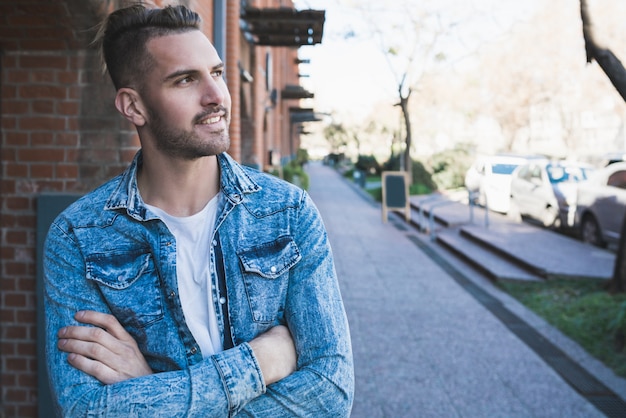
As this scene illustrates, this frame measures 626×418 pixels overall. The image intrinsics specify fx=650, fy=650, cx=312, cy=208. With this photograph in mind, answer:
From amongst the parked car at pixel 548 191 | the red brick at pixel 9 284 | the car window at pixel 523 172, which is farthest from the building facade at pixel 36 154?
the car window at pixel 523 172

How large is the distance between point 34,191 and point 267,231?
245 cm

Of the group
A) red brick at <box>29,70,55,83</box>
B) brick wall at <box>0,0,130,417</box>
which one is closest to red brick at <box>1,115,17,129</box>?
brick wall at <box>0,0,130,417</box>

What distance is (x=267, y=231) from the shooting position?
1754mm

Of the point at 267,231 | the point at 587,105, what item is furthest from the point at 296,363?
the point at 587,105

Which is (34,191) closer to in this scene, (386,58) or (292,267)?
(292,267)

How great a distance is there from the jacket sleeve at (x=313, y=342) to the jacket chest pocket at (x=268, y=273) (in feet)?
0.09

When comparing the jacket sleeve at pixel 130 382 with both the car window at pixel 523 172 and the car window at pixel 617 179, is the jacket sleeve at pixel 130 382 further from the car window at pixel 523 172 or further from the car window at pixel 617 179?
the car window at pixel 523 172

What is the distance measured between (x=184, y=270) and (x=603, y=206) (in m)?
10.8

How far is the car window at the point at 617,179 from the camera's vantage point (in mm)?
11210

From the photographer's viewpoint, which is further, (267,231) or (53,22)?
(53,22)

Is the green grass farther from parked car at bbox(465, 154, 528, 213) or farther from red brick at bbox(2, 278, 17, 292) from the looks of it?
parked car at bbox(465, 154, 528, 213)

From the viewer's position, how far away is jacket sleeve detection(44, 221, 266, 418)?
5.00 ft

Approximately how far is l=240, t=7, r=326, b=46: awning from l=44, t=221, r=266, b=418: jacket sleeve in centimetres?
1072

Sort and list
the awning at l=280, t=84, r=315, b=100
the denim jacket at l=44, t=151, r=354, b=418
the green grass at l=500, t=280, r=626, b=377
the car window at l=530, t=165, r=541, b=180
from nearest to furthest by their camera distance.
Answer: the denim jacket at l=44, t=151, r=354, b=418, the green grass at l=500, t=280, r=626, b=377, the car window at l=530, t=165, r=541, b=180, the awning at l=280, t=84, r=315, b=100
